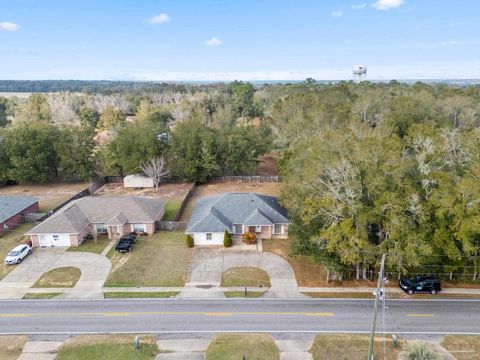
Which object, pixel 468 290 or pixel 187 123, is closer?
pixel 468 290

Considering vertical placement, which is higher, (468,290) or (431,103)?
(431,103)

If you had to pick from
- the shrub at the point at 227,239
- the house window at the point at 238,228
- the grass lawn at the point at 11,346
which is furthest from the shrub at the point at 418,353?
the grass lawn at the point at 11,346

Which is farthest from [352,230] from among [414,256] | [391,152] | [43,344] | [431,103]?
[431,103]

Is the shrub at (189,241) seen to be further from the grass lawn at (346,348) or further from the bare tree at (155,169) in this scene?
the bare tree at (155,169)

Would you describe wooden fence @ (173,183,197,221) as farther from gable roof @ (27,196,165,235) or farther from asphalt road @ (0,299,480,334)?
asphalt road @ (0,299,480,334)

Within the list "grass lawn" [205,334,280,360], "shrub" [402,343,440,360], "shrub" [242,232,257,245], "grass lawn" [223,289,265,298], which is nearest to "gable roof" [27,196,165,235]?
"shrub" [242,232,257,245]

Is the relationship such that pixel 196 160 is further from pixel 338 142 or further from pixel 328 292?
pixel 328 292
